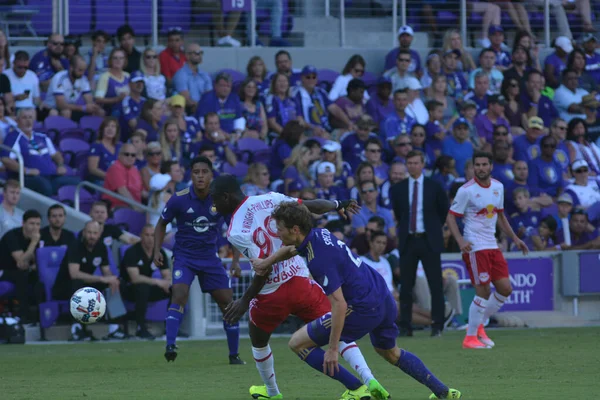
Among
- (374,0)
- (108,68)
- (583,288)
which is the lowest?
(583,288)

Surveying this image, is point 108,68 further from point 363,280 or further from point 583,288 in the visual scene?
point 363,280

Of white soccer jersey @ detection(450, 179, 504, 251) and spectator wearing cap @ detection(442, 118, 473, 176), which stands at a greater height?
spectator wearing cap @ detection(442, 118, 473, 176)

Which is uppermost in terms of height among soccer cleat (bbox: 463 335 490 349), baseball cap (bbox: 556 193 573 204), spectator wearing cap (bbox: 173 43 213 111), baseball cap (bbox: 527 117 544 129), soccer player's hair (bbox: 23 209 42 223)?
spectator wearing cap (bbox: 173 43 213 111)

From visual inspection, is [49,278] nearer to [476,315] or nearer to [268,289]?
[476,315]

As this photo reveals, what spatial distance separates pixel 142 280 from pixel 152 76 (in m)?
4.89

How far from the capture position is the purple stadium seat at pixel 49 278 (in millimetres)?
15719

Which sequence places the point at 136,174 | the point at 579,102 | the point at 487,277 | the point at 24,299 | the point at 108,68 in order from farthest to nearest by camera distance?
the point at 579,102
the point at 108,68
the point at 136,174
the point at 24,299
the point at 487,277

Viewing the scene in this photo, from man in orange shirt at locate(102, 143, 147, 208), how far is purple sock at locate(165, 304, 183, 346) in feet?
18.4

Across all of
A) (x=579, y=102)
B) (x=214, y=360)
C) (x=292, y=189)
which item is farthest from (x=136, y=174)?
(x=579, y=102)

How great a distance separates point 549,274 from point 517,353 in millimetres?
5254

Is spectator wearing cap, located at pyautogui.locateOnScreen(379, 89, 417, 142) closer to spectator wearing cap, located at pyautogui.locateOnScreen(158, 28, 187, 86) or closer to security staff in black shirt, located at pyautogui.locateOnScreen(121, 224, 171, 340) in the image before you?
spectator wearing cap, located at pyautogui.locateOnScreen(158, 28, 187, 86)

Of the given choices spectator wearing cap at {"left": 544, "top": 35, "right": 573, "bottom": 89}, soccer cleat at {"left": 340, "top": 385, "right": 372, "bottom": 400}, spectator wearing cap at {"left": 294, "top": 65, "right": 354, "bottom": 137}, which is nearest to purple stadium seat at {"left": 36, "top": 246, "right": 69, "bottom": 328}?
spectator wearing cap at {"left": 294, "top": 65, "right": 354, "bottom": 137}

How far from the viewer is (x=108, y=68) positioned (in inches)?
776

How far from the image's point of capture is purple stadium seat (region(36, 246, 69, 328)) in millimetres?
15719
